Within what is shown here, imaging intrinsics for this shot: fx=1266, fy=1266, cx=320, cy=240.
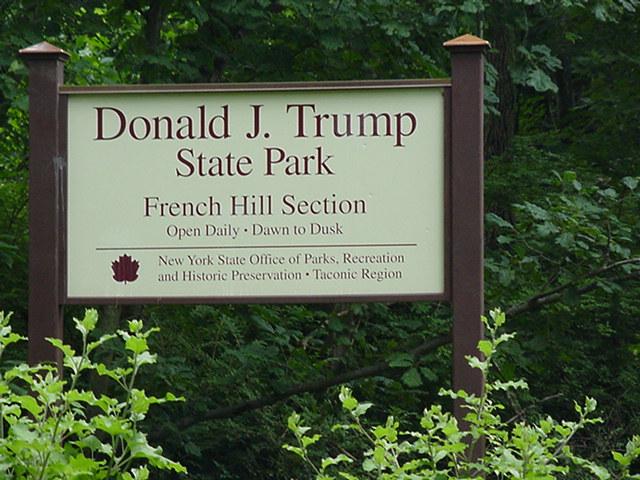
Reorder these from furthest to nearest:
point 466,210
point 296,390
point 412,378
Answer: point 296,390 < point 412,378 < point 466,210

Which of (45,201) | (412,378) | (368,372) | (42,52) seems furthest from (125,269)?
(368,372)

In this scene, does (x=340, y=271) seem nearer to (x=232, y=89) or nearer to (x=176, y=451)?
(x=232, y=89)

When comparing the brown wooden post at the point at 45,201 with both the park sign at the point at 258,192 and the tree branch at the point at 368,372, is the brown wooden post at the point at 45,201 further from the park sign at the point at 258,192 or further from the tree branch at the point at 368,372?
the tree branch at the point at 368,372

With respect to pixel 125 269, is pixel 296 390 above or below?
below

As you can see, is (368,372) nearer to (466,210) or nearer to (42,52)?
(466,210)

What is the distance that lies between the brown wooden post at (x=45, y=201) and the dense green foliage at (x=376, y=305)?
52.7 inches

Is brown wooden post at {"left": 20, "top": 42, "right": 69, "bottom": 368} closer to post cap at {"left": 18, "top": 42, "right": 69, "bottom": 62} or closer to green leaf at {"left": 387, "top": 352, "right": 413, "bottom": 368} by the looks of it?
post cap at {"left": 18, "top": 42, "right": 69, "bottom": 62}

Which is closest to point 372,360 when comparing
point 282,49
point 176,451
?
point 176,451

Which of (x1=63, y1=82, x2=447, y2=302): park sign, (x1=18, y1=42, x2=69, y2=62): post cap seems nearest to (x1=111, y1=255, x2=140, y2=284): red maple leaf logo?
(x1=63, y1=82, x2=447, y2=302): park sign

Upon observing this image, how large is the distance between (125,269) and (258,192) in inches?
23.5

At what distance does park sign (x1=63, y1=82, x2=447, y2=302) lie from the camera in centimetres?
487

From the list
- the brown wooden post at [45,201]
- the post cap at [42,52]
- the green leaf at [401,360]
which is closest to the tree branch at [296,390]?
the green leaf at [401,360]

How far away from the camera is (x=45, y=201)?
197 inches

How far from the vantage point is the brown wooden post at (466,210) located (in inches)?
190
